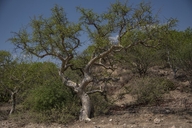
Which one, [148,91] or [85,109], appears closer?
[85,109]

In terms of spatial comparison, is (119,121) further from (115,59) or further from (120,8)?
(120,8)

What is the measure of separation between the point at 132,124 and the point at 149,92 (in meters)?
4.23

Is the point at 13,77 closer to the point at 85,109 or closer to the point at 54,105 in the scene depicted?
the point at 54,105

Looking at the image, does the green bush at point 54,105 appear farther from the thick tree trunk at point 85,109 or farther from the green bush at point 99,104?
the green bush at point 99,104

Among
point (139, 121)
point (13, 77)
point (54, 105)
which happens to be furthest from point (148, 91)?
point (13, 77)

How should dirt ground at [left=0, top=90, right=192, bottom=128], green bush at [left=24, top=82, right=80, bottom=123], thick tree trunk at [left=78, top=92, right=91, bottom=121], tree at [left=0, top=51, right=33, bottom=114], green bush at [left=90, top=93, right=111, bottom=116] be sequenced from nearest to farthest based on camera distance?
dirt ground at [left=0, top=90, right=192, bottom=128]
thick tree trunk at [left=78, top=92, right=91, bottom=121]
green bush at [left=24, top=82, right=80, bottom=123]
green bush at [left=90, top=93, right=111, bottom=116]
tree at [left=0, top=51, right=33, bottom=114]

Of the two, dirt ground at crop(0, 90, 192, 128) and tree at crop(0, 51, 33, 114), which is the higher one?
tree at crop(0, 51, 33, 114)

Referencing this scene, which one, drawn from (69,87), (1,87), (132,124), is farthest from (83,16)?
(1,87)

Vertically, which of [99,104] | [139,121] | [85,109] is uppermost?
[99,104]

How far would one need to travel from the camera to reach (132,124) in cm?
769

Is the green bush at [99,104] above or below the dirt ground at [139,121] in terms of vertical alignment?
above

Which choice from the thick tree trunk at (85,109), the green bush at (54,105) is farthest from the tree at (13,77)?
the thick tree trunk at (85,109)

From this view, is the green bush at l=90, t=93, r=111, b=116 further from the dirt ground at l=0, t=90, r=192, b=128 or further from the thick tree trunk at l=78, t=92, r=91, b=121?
the thick tree trunk at l=78, t=92, r=91, b=121

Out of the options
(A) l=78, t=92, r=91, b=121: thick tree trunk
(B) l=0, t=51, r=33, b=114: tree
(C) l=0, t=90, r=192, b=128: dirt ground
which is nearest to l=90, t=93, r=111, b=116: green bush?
(C) l=0, t=90, r=192, b=128: dirt ground
